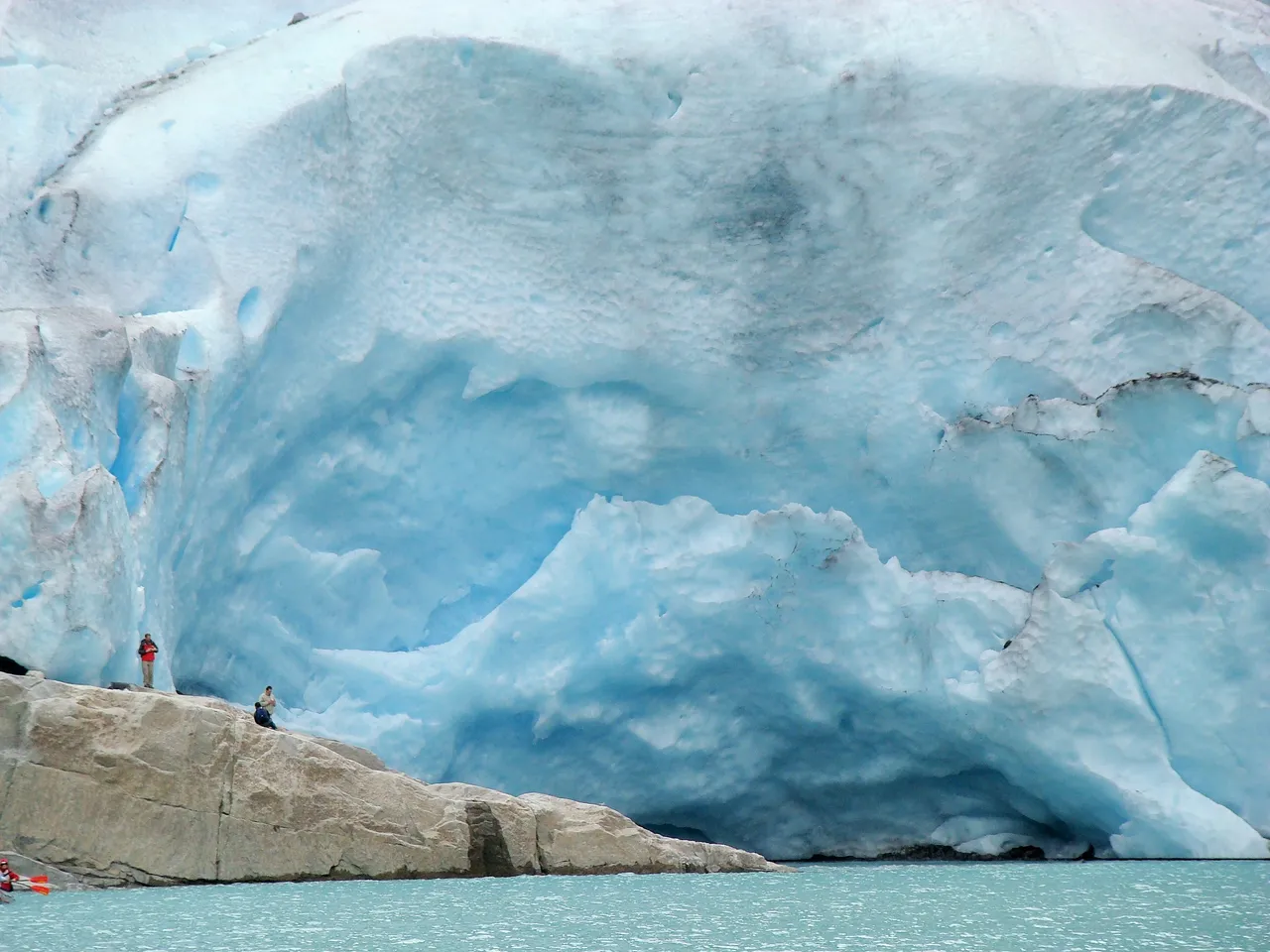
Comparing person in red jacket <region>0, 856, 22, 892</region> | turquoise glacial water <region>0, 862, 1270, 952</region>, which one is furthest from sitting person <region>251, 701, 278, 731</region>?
person in red jacket <region>0, 856, 22, 892</region>

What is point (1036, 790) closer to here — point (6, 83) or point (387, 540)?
point (387, 540)

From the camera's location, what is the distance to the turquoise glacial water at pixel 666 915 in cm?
754

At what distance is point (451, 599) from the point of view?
14922 millimetres

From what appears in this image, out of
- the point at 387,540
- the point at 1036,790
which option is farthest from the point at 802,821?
the point at 387,540

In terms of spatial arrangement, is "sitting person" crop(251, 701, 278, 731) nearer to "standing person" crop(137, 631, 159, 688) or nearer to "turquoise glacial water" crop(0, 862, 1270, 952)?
"standing person" crop(137, 631, 159, 688)

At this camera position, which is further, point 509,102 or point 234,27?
point 234,27

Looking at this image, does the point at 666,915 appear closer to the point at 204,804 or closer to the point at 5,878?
the point at 204,804

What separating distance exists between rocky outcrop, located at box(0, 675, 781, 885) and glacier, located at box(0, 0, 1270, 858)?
3.19 metres

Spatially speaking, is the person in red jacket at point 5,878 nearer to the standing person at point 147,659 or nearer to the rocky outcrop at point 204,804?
the rocky outcrop at point 204,804

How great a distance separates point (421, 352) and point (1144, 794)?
7.33m

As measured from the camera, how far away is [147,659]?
11297 millimetres

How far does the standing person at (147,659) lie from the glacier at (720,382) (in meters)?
1.78

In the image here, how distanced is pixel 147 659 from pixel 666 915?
15.1 feet

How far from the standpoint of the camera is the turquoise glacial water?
754 cm
